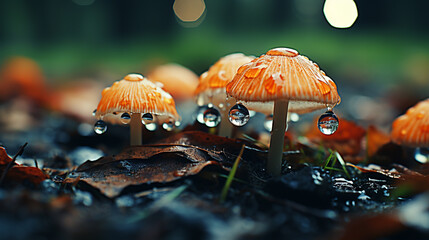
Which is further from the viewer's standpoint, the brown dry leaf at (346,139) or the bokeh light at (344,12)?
the bokeh light at (344,12)

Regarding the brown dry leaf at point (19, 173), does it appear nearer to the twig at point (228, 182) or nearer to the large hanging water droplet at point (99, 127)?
the large hanging water droplet at point (99, 127)

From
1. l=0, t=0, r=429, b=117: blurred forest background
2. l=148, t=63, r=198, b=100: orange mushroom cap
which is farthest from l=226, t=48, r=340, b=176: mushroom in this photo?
l=0, t=0, r=429, b=117: blurred forest background

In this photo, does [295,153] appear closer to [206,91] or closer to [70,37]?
[206,91]

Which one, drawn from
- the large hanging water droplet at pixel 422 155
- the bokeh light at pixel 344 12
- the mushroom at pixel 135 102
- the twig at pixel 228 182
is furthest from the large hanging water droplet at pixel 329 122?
the bokeh light at pixel 344 12

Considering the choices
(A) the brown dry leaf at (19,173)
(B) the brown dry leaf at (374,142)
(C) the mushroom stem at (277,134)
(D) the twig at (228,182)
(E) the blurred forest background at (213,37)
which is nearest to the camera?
(D) the twig at (228,182)

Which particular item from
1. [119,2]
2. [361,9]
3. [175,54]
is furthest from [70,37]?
[361,9]

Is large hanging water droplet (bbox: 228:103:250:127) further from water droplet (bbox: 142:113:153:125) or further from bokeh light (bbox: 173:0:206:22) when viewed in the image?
bokeh light (bbox: 173:0:206:22)
